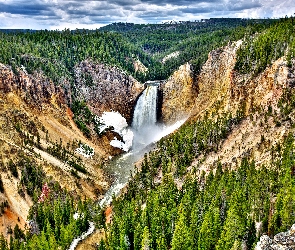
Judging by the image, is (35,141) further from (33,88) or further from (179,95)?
(179,95)

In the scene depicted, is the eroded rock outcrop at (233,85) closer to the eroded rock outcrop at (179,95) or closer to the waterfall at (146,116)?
the eroded rock outcrop at (179,95)

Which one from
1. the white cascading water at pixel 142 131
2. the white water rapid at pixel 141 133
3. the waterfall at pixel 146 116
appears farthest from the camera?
the waterfall at pixel 146 116

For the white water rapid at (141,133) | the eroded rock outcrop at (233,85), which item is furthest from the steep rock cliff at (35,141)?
the eroded rock outcrop at (233,85)

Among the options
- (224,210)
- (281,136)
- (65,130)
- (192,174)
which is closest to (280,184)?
(224,210)

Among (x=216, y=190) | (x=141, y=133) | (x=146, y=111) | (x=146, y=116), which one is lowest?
(x=141, y=133)

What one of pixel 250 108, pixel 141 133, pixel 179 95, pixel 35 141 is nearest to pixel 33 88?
pixel 35 141

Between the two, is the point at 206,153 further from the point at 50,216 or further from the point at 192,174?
the point at 50,216
